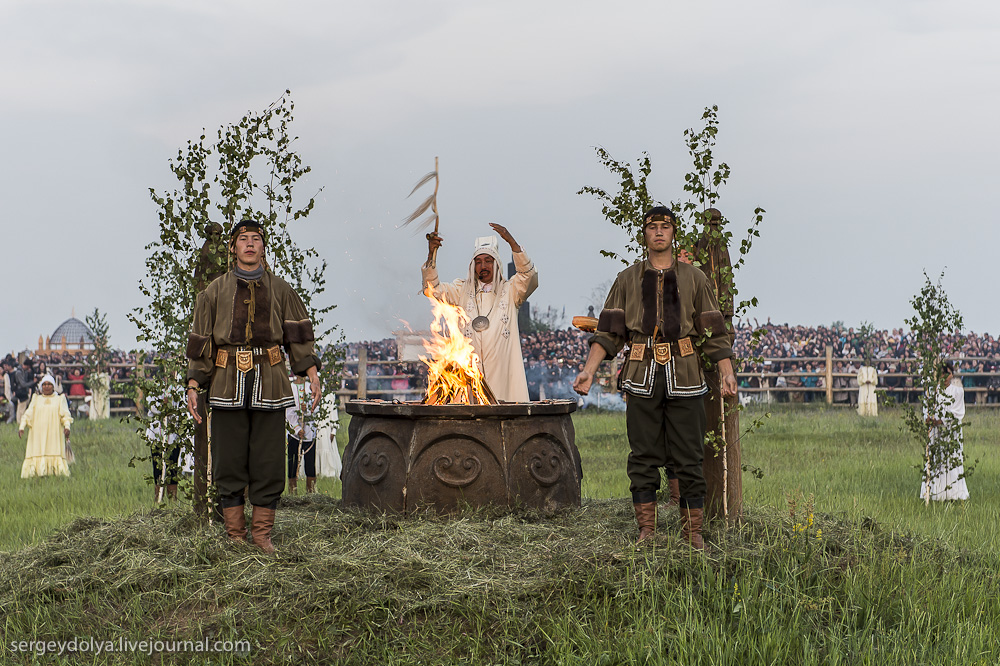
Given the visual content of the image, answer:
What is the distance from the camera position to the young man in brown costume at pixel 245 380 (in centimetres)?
560

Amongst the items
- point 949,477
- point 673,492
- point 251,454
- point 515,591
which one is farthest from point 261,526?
point 949,477

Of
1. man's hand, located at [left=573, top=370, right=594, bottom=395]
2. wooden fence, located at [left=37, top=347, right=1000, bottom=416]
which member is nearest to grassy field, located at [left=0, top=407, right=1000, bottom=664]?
man's hand, located at [left=573, top=370, right=594, bottom=395]

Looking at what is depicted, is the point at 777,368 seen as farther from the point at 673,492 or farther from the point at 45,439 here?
the point at 673,492

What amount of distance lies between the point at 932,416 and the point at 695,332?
5.71 m

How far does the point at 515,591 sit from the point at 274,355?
2.08 metres

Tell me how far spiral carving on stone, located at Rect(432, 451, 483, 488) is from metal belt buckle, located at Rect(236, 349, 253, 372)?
60.5 inches

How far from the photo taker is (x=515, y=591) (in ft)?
15.7

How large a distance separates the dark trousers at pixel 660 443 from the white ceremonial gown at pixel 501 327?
250 cm

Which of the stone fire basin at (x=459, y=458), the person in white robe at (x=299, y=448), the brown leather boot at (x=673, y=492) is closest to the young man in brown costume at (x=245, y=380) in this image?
the stone fire basin at (x=459, y=458)

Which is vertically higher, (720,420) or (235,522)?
(720,420)

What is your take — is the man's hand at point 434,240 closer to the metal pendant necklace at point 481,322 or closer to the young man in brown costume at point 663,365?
the metal pendant necklace at point 481,322

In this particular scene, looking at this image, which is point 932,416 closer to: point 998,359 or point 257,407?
point 257,407

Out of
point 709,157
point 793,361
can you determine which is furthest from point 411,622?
point 793,361

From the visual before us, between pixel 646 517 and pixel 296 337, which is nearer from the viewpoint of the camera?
pixel 646 517
